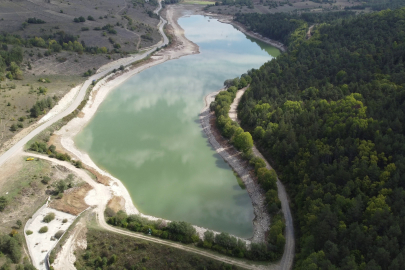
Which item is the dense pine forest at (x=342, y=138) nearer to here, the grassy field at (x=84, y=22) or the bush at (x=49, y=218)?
the bush at (x=49, y=218)

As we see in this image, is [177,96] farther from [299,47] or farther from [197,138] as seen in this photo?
[299,47]

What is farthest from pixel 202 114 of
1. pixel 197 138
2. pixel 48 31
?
pixel 48 31

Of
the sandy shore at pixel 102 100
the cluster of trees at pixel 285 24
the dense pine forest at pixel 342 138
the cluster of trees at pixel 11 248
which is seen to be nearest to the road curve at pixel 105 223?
the sandy shore at pixel 102 100

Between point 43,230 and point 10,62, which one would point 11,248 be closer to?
point 43,230

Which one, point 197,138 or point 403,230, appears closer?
point 403,230

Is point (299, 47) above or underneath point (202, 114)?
above

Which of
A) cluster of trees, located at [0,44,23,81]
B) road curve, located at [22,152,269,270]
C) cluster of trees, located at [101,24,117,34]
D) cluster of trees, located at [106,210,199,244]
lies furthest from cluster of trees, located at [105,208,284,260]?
cluster of trees, located at [101,24,117,34]

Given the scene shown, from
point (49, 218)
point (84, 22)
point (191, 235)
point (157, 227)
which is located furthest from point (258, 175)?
point (84, 22)
